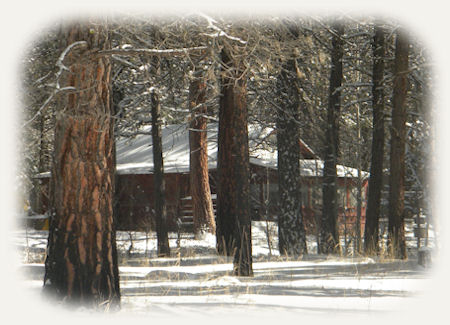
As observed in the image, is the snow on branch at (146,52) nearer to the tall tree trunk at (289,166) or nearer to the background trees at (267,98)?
the background trees at (267,98)

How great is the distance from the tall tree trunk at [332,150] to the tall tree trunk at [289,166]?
125 centimetres

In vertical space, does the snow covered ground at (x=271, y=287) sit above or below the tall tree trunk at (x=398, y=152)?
below

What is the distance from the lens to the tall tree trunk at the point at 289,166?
15984 mm

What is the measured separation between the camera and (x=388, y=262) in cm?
1416

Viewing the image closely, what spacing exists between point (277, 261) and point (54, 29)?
7187 mm

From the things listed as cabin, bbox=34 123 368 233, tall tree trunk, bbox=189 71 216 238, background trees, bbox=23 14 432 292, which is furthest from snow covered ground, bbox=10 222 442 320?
cabin, bbox=34 123 368 233

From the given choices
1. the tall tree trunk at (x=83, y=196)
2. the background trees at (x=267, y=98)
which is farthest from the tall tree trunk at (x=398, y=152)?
the tall tree trunk at (x=83, y=196)

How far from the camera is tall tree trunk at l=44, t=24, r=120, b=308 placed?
7.50 meters

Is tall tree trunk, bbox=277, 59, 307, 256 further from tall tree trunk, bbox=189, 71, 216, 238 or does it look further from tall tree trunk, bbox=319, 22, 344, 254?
tall tree trunk, bbox=189, 71, 216, 238

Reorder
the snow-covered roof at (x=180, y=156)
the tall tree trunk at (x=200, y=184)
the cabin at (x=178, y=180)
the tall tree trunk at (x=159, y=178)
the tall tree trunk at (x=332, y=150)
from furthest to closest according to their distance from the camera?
the cabin at (x=178, y=180), the snow-covered roof at (x=180, y=156), the tall tree trunk at (x=200, y=184), the tall tree trunk at (x=332, y=150), the tall tree trunk at (x=159, y=178)

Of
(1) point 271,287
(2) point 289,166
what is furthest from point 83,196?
(2) point 289,166

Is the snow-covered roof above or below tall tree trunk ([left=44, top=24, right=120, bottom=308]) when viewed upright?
above

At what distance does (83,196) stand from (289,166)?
9.19 m

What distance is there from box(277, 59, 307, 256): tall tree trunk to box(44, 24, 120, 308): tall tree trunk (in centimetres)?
873
